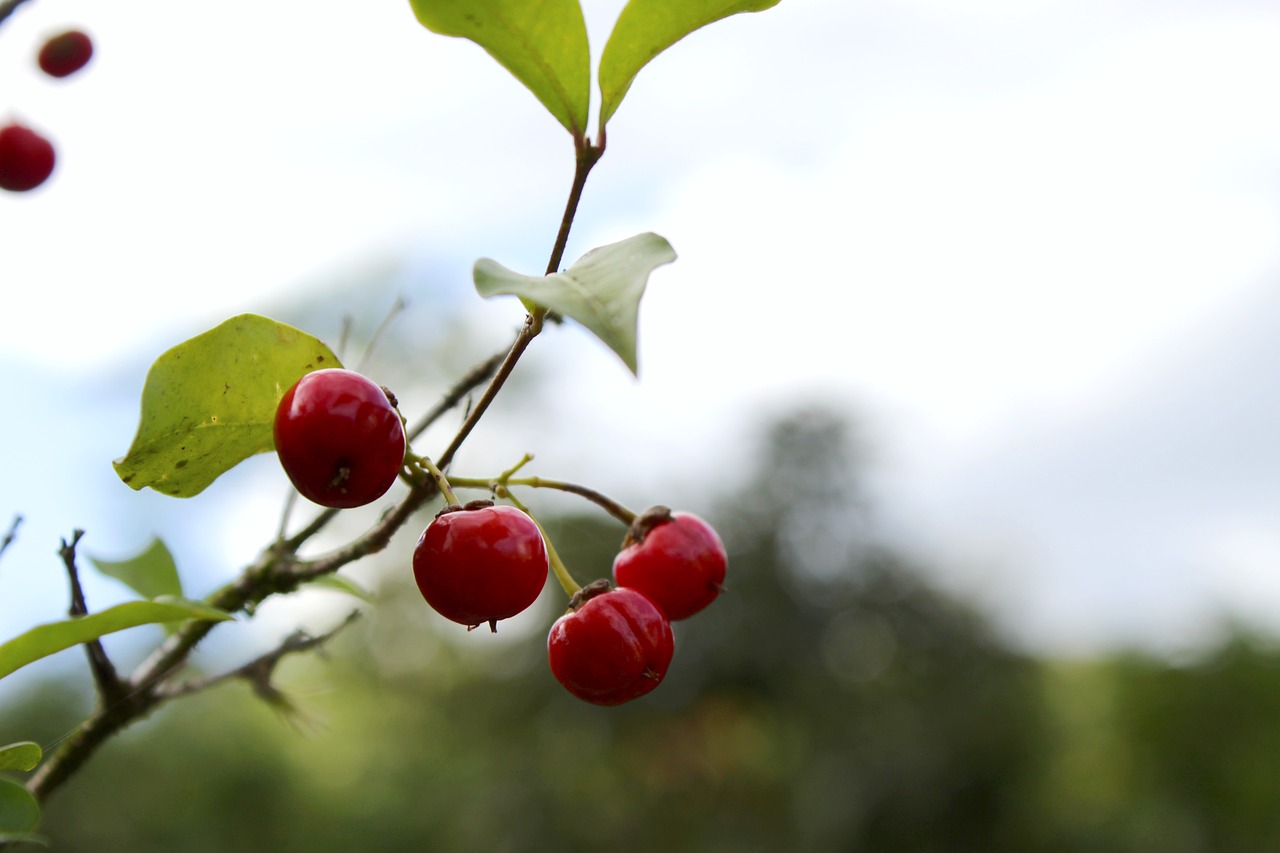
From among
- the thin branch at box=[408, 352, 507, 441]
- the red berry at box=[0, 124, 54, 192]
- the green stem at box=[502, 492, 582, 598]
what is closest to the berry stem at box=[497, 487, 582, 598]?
the green stem at box=[502, 492, 582, 598]

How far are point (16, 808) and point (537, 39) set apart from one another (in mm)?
661

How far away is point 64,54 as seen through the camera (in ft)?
3.75

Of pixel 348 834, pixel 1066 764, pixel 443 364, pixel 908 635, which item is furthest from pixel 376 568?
pixel 1066 764

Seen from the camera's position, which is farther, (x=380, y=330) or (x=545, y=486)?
(x=380, y=330)

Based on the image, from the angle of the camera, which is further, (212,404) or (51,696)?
(51,696)

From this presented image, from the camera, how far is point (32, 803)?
638 mm

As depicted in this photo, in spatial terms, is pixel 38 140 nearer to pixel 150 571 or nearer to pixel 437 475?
pixel 150 571

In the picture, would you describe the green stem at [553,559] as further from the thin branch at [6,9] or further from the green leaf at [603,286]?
the thin branch at [6,9]

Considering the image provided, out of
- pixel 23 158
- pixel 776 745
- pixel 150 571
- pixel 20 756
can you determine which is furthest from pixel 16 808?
pixel 776 745

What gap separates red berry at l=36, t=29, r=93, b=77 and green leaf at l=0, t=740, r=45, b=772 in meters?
0.86

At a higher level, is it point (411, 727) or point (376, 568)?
point (376, 568)

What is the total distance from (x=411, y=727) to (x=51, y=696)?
4.41m

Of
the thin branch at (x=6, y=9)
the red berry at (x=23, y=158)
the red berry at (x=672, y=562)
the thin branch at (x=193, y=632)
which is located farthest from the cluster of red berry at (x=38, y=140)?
the red berry at (x=672, y=562)

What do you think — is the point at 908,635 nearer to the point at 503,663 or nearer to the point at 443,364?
the point at 503,663
